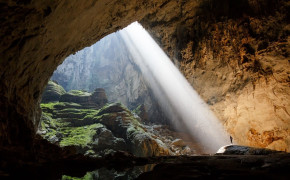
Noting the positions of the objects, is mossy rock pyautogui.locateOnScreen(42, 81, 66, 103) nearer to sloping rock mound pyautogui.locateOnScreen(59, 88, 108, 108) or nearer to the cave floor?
sloping rock mound pyautogui.locateOnScreen(59, 88, 108, 108)

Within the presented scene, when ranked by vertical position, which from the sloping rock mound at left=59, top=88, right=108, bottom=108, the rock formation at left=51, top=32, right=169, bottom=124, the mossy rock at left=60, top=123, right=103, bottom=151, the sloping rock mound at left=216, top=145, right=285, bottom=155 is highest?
the rock formation at left=51, top=32, right=169, bottom=124

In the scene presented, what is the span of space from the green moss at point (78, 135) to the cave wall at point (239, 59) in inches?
625

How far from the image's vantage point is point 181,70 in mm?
14781

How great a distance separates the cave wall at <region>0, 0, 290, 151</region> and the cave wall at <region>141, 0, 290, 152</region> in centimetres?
5

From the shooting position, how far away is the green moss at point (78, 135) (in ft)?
73.3

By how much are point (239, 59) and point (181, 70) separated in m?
4.72

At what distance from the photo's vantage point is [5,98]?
185 inches

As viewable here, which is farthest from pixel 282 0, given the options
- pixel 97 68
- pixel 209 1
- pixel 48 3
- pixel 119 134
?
pixel 97 68

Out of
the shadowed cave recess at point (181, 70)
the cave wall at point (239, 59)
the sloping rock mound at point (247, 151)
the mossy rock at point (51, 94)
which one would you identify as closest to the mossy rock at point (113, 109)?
Result: the shadowed cave recess at point (181, 70)

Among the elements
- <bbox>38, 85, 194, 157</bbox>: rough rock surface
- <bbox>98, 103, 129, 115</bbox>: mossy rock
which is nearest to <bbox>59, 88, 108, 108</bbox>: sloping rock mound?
<bbox>38, 85, 194, 157</bbox>: rough rock surface

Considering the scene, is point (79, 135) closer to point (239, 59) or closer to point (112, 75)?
point (239, 59)

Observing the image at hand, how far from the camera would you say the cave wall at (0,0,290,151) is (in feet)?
16.0

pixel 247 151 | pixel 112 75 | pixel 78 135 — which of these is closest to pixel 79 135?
pixel 78 135

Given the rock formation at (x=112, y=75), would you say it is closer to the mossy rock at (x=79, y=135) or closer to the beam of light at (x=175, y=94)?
the beam of light at (x=175, y=94)
